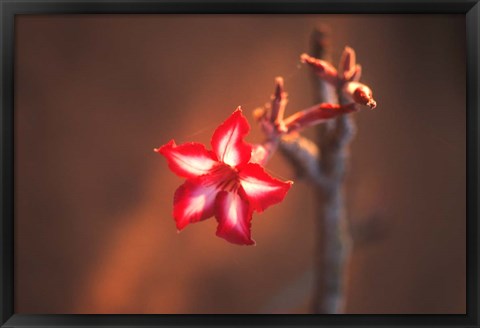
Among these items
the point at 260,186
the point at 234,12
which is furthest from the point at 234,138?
the point at 234,12

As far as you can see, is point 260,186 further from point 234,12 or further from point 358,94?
point 234,12

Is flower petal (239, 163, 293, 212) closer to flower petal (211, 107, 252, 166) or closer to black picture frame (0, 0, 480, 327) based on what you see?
flower petal (211, 107, 252, 166)

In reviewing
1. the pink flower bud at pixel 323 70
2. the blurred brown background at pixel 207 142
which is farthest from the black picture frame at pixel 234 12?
the pink flower bud at pixel 323 70

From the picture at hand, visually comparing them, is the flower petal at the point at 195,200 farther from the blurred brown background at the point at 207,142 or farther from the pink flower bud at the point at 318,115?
the blurred brown background at the point at 207,142

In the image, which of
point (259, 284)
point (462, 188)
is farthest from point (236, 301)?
point (462, 188)

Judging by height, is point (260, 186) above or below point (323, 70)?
below

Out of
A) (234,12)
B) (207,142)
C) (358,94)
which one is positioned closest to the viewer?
(358,94)

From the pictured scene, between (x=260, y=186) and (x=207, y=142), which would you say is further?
(x=207, y=142)
